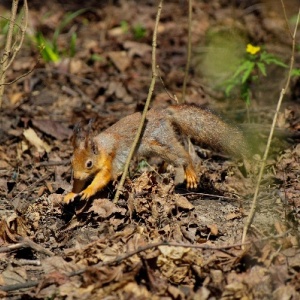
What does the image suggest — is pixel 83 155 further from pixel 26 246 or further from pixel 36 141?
pixel 36 141

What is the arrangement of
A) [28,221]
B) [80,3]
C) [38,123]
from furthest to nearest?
[80,3] < [38,123] < [28,221]

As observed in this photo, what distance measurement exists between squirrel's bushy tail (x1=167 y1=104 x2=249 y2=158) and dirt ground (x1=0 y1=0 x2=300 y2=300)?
152 millimetres

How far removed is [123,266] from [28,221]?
4.19ft

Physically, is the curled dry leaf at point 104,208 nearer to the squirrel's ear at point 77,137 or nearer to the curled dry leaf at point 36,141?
the squirrel's ear at point 77,137

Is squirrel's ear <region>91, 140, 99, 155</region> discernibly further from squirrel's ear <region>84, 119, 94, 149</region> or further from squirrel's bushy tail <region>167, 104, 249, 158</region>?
squirrel's bushy tail <region>167, 104, 249, 158</region>

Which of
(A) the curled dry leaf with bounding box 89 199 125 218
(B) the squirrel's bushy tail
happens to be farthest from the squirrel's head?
(B) the squirrel's bushy tail

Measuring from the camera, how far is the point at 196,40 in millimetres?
9844

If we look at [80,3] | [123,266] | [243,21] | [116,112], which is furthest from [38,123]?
[80,3]

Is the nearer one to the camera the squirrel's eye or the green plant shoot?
the squirrel's eye

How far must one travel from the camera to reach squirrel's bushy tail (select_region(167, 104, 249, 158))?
5.44 m

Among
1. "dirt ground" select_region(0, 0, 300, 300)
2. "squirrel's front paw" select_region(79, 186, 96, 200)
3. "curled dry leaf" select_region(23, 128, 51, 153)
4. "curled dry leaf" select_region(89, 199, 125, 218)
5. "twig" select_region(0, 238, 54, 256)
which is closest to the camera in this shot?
"dirt ground" select_region(0, 0, 300, 300)

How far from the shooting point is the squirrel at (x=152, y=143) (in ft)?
17.8

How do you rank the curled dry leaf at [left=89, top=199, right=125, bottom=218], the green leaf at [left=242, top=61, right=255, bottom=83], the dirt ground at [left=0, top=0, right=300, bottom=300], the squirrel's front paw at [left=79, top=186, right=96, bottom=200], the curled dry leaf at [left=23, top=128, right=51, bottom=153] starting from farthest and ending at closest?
the curled dry leaf at [left=23, top=128, right=51, bottom=153] → the green leaf at [left=242, top=61, right=255, bottom=83] → the squirrel's front paw at [left=79, top=186, right=96, bottom=200] → the curled dry leaf at [left=89, top=199, right=125, bottom=218] → the dirt ground at [left=0, top=0, right=300, bottom=300]

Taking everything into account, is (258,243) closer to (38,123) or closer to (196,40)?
(38,123)
